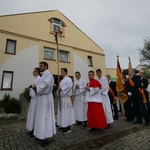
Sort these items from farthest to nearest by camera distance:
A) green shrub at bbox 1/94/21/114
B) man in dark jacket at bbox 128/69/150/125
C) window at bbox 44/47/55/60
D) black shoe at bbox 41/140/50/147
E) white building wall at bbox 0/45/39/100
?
1. window at bbox 44/47/55/60
2. white building wall at bbox 0/45/39/100
3. green shrub at bbox 1/94/21/114
4. man in dark jacket at bbox 128/69/150/125
5. black shoe at bbox 41/140/50/147

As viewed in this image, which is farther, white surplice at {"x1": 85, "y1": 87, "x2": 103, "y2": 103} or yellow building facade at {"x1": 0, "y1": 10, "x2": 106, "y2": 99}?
yellow building facade at {"x1": 0, "y1": 10, "x2": 106, "y2": 99}

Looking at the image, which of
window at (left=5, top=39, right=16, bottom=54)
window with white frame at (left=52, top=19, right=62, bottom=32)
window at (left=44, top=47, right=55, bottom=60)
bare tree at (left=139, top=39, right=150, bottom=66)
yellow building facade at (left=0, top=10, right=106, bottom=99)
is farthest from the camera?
bare tree at (left=139, top=39, right=150, bottom=66)

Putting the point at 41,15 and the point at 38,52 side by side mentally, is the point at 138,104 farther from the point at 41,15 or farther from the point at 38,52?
the point at 41,15

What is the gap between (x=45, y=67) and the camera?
4.15 meters

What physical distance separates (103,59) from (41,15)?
8.69 metres

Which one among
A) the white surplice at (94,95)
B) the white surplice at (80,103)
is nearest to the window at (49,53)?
the white surplice at (80,103)

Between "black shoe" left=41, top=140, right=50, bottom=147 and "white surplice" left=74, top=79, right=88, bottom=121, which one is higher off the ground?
"white surplice" left=74, top=79, right=88, bottom=121

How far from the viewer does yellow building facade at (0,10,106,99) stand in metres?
11.7

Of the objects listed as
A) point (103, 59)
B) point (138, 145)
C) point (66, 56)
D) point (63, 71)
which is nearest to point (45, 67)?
point (63, 71)

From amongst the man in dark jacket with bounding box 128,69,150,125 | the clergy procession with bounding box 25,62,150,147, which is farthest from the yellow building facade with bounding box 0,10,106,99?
the man in dark jacket with bounding box 128,69,150,125

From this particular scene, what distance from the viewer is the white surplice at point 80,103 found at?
5.87 m

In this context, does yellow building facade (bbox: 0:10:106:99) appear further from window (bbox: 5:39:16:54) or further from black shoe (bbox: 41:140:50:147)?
black shoe (bbox: 41:140:50:147)

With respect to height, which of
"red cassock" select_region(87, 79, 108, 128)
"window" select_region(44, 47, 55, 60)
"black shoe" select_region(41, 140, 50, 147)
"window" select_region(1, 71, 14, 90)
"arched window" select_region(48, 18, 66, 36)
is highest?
"arched window" select_region(48, 18, 66, 36)

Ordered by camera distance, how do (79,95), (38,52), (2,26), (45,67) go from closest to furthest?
(45,67)
(79,95)
(2,26)
(38,52)
